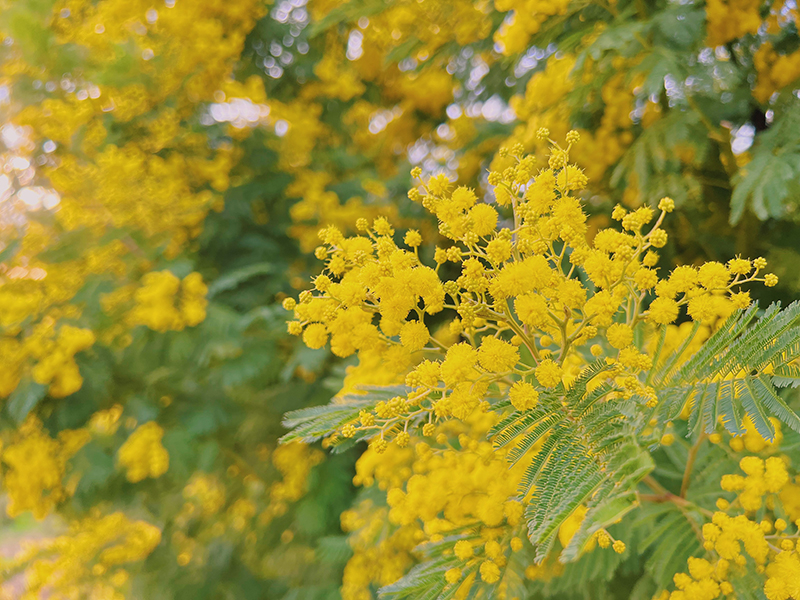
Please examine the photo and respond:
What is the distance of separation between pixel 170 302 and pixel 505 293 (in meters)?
2.30

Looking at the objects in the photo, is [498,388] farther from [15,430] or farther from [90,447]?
[15,430]

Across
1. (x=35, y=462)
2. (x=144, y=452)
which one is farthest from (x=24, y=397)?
(x=144, y=452)

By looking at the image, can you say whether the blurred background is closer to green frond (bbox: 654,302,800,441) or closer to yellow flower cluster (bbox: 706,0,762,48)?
yellow flower cluster (bbox: 706,0,762,48)

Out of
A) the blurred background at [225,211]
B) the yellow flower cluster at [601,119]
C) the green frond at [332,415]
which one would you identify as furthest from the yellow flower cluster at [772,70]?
the green frond at [332,415]

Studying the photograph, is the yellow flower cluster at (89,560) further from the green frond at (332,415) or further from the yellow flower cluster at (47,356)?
the green frond at (332,415)

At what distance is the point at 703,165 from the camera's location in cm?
203

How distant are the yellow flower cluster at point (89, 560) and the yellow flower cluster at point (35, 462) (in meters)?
0.88

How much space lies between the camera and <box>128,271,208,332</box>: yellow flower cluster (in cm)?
279

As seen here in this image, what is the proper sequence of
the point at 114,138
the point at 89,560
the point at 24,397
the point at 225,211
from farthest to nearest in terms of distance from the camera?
the point at 89,560, the point at 225,211, the point at 114,138, the point at 24,397

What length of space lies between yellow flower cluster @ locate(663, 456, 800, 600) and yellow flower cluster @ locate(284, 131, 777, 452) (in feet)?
1.30

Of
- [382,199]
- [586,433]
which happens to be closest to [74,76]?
[382,199]

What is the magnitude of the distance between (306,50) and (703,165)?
2.56m

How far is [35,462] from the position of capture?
2.97 m

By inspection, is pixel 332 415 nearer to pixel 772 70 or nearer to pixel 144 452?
pixel 772 70
